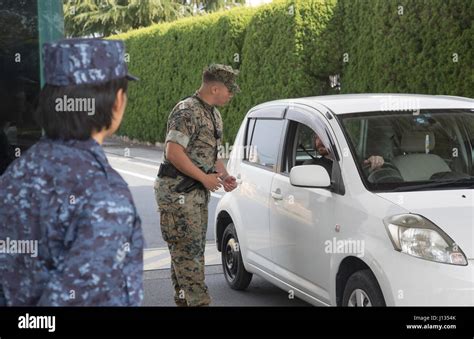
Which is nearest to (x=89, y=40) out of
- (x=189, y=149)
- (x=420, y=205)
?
(x=420, y=205)

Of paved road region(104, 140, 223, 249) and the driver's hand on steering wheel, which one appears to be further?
paved road region(104, 140, 223, 249)

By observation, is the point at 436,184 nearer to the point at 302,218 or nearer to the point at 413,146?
the point at 413,146

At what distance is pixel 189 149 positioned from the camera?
19.5ft

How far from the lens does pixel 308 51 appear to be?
19484 millimetres

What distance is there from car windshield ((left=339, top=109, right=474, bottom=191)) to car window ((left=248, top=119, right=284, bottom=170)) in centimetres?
99

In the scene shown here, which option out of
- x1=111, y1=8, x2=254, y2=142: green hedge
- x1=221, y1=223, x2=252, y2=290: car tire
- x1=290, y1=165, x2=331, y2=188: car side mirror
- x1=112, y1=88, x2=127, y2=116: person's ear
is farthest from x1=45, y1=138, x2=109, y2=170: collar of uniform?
x1=111, y1=8, x2=254, y2=142: green hedge

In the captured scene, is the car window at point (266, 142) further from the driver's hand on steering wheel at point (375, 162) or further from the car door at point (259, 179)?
the driver's hand on steering wheel at point (375, 162)

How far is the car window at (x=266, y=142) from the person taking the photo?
6.51 meters

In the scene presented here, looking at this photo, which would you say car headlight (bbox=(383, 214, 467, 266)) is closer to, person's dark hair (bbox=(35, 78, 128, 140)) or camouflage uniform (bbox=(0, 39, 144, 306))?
camouflage uniform (bbox=(0, 39, 144, 306))

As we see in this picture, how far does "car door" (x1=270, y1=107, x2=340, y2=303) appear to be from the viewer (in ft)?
17.6

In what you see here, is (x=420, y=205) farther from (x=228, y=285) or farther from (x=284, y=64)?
(x=284, y=64)

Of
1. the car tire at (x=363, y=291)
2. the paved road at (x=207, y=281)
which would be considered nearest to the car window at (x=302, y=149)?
the paved road at (x=207, y=281)
